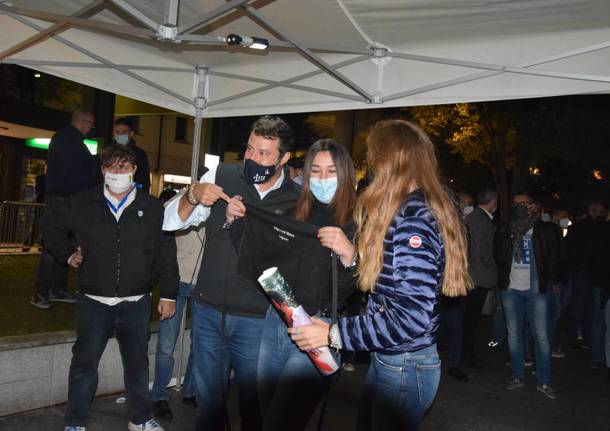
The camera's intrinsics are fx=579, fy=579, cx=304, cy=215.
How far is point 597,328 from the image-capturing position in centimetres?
845

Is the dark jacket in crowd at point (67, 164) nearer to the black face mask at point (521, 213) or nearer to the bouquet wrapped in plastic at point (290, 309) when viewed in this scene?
the bouquet wrapped in plastic at point (290, 309)

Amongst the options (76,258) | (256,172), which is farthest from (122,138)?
(256,172)

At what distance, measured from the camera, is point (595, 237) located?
29.0 ft

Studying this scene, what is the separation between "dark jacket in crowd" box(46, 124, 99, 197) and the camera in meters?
6.02

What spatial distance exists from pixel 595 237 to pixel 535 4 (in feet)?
18.2

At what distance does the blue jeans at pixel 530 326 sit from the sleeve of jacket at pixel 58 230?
515 cm

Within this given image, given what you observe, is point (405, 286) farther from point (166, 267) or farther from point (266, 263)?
point (166, 267)

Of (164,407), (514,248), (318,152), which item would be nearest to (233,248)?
(318,152)

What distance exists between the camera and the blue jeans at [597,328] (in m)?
8.37

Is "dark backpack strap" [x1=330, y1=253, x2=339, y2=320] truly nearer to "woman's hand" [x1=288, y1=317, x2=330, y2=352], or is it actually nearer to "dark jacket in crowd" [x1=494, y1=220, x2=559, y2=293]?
"woman's hand" [x1=288, y1=317, x2=330, y2=352]

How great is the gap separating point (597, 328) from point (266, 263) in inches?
274

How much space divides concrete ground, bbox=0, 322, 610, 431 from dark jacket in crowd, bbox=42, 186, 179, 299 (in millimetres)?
1329

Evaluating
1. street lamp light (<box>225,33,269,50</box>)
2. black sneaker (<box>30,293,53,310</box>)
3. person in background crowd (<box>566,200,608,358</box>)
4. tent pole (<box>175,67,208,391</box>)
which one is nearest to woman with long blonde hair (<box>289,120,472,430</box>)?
street lamp light (<box>225,33,269,50</box>)

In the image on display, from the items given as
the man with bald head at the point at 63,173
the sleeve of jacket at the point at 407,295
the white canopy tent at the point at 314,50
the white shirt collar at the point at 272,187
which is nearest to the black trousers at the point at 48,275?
the man with bald head at the point at 63,173
